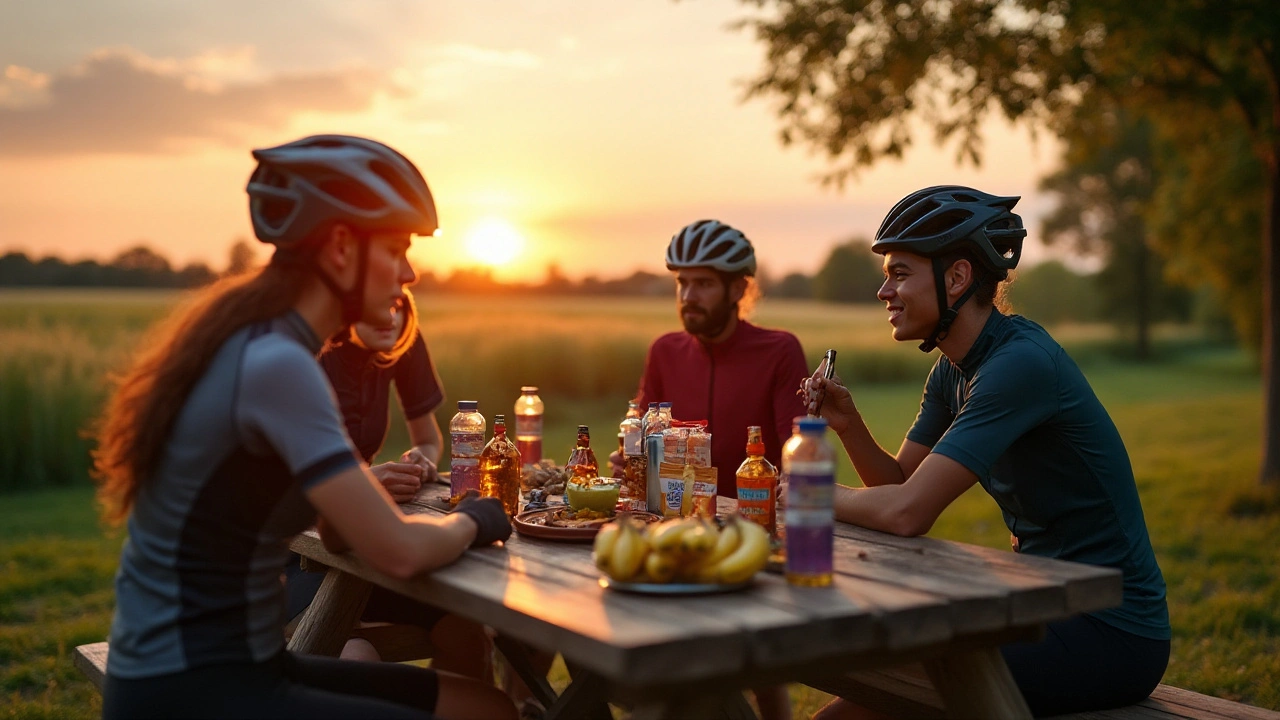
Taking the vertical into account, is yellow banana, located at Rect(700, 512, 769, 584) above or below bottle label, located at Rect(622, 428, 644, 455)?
below

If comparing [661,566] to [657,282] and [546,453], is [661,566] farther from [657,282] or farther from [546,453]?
[657,282]

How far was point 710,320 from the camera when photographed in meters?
5.37

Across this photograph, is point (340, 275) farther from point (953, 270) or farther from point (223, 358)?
point (953, 270)

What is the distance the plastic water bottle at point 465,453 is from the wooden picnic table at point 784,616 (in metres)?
0.59

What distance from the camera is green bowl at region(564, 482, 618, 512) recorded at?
3.79 meters

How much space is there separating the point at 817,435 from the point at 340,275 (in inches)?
49.4

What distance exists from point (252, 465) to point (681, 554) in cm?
103

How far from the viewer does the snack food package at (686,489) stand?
373 centimetres

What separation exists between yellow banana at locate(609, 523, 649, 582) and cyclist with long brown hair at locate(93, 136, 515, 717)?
488 millimetres

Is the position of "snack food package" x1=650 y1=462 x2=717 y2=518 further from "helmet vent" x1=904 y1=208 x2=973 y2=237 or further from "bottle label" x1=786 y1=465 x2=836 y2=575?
"helmet vent" x1=904 y1=208 x2=973 y2=237

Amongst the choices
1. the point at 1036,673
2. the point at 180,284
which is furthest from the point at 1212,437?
the point at 1036,673

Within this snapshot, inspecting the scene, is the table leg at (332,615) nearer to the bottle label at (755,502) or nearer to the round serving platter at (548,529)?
the round serving platter at (548,529)

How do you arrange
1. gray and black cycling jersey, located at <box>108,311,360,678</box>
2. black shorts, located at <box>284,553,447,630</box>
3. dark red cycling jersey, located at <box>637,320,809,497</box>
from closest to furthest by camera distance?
gray and black cycling jersey, located at <box>108,311,360,678</box>, black shorts, located at <box>284,553,447,630</box>, dark red cycling jersey, located at <box>637,320,809,497</box>

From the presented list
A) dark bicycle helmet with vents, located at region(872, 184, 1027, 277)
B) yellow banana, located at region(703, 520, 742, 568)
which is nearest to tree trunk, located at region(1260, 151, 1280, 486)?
dark bicycle helmet with vents, located at region(872, 184, 1027, 277)
